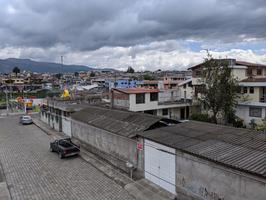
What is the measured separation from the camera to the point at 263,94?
1154 inches

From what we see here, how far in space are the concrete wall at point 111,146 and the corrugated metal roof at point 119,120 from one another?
386 millimetres

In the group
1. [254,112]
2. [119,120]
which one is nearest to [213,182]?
[119,120]

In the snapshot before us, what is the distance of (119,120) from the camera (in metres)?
17.9

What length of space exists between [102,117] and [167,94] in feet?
64.0

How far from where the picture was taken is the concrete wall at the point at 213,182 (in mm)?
8266

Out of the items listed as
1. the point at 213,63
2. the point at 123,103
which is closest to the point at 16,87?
the point at 123,103

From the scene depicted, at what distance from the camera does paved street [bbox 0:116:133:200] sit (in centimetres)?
1275

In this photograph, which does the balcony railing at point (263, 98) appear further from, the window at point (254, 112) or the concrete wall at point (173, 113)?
the concrete wall at point (173, 113)

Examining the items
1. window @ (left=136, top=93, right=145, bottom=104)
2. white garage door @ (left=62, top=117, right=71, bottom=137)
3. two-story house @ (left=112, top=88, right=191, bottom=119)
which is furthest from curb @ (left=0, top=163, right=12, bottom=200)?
window @ (left=136, top=93, right=145, bottom=104)

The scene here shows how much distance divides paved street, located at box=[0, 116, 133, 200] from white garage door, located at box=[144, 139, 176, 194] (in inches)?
69.6

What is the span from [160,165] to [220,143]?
330 centimetres

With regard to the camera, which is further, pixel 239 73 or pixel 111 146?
pixel 239 73

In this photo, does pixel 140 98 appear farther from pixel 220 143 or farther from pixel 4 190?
pixel 220 143

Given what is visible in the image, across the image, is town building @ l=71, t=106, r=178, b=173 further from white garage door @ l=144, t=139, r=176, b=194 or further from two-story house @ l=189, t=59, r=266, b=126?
two-story house @ l=189, t=59, r=266, b=126
